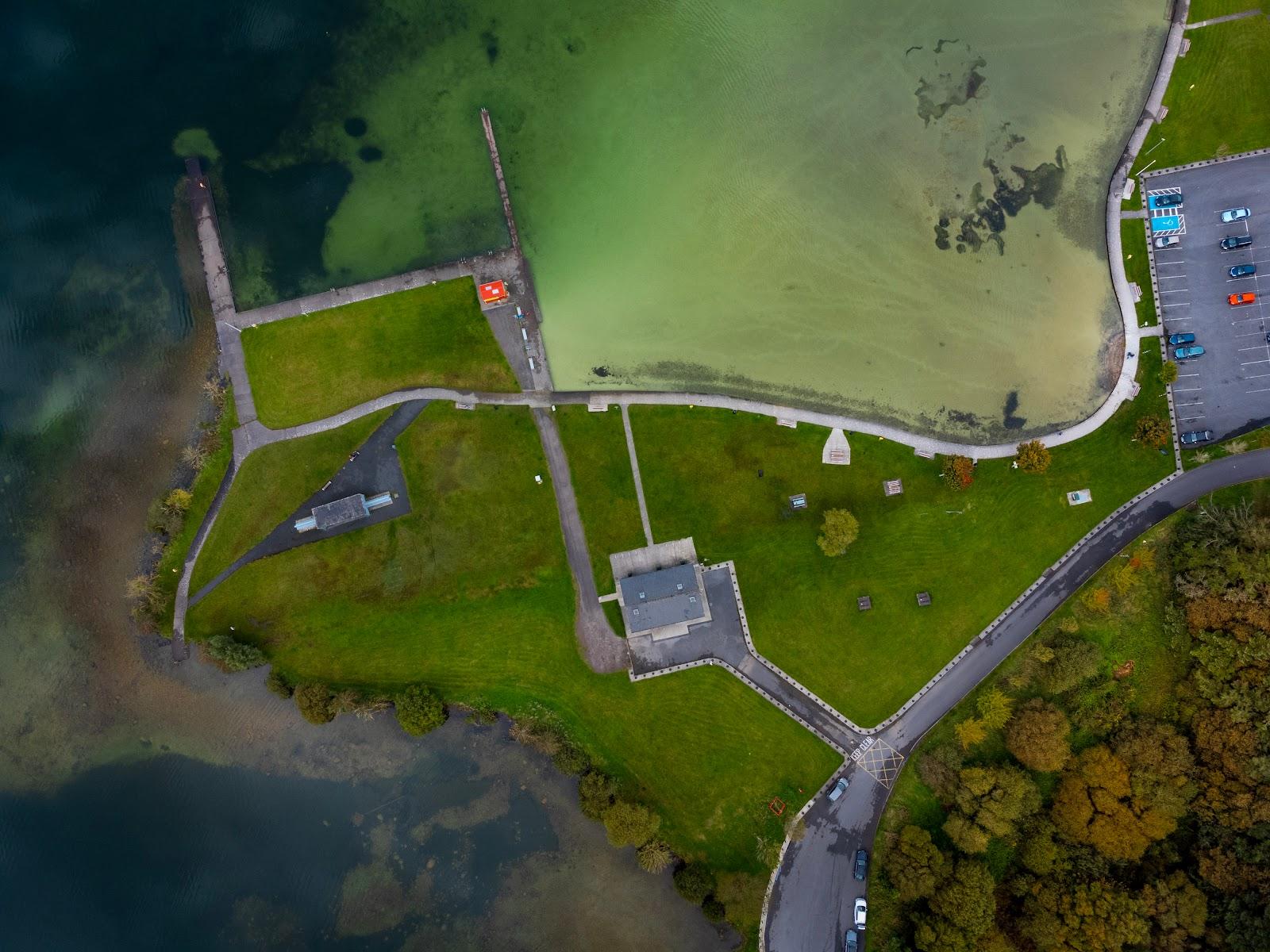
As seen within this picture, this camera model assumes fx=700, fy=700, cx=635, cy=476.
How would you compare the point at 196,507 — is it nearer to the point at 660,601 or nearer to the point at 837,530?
the point at 660,601

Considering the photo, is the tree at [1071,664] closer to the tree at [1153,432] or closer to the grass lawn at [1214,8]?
the tree at [1153,432]

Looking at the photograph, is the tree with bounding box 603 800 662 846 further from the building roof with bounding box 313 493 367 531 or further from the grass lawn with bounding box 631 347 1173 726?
the building roof with bounding box 313 493 367 531

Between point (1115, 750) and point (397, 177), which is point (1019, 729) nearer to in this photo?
point (1115, 750)

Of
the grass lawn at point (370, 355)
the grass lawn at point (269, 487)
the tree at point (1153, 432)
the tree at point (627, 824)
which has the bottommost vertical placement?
the tree at point (627, 824)

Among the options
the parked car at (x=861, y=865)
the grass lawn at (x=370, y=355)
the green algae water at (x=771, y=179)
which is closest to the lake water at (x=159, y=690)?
the grass lawn at (x=370, y=355)

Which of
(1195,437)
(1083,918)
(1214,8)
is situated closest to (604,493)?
(1083,918)

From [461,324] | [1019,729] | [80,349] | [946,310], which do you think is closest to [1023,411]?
[946,310]
